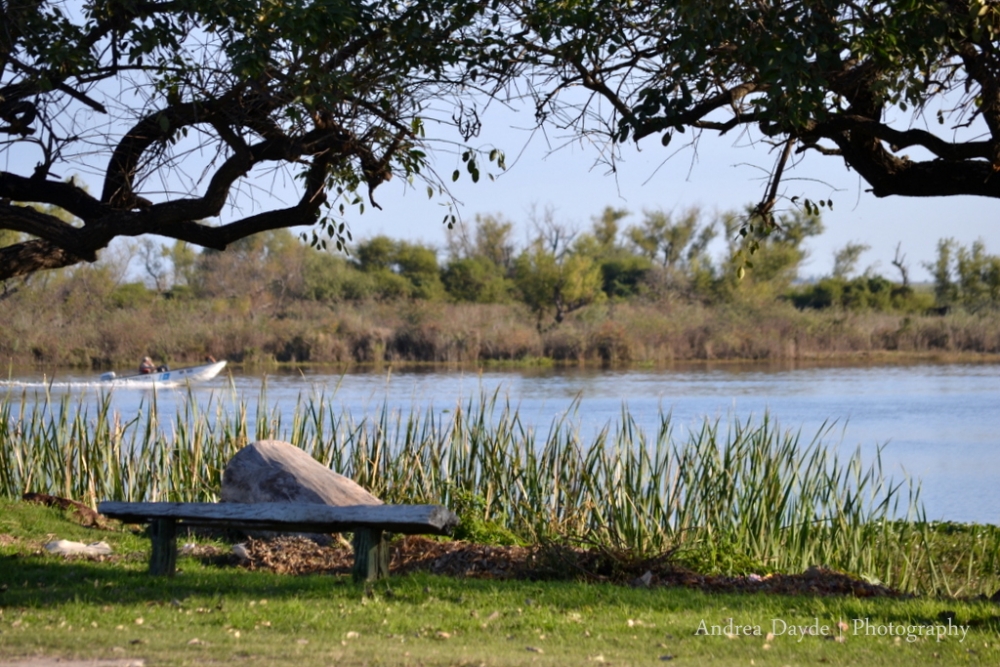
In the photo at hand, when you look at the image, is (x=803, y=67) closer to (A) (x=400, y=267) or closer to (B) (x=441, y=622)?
(B) (x=441, y=622)

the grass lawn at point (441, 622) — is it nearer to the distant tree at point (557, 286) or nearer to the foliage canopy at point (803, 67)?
the foliage canopy at point (803, 67)

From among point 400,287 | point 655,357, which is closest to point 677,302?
point 655,357

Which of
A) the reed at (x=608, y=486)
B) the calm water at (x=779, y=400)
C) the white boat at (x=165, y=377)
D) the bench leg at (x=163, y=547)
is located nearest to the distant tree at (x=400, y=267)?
the calm water at (x=779, y=400)

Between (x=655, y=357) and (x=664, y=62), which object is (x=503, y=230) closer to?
(x=655, y=357)

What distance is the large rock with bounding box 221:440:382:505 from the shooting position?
716 cm

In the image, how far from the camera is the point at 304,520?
17.0 feet

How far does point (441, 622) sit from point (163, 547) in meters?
1.76

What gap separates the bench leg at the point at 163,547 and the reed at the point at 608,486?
2376mm

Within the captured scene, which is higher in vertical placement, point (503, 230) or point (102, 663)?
point (503, 230)

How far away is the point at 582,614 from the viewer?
16.1 feet

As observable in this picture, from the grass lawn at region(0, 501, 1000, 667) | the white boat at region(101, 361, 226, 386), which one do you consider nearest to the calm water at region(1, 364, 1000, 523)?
the white boat at region(101, 361, 226, 386)

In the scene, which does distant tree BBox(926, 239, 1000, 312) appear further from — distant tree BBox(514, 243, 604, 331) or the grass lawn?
the grass lawn

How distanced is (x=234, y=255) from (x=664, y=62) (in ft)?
134

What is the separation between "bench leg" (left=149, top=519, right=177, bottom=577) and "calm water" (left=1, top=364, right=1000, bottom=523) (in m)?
3.79
